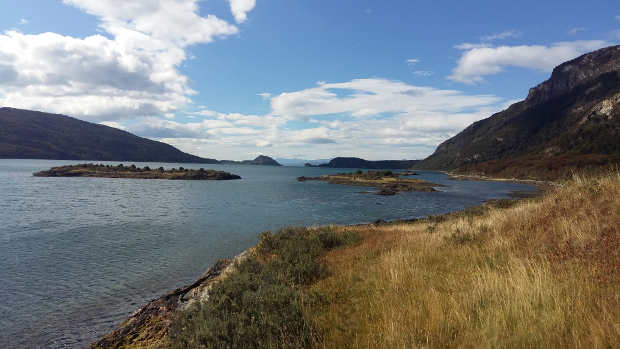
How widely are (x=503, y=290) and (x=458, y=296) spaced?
2.66 feet

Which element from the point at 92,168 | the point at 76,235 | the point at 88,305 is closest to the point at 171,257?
the point at 88,305

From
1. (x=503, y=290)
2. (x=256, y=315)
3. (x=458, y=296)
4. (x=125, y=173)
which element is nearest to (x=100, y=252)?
(x=256, y=315)

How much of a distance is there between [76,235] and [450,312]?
114 feet

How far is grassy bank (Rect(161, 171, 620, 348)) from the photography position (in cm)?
438

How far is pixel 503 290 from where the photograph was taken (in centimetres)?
546

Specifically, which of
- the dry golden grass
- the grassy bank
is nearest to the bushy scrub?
the grassy bank

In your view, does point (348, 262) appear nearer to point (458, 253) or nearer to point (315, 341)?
point (458, 253)

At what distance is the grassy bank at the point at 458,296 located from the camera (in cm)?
438

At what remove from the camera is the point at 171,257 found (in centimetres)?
2219

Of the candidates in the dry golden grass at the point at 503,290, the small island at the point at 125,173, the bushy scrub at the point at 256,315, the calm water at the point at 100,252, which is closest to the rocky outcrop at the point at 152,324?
the calm water at the point at 100,252

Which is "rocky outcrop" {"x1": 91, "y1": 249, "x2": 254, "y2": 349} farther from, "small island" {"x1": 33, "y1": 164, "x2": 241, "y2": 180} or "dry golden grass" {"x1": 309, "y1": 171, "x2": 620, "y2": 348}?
"small island" {"x1": 33, "y1": 164, "x2": 241, "y2": 180}

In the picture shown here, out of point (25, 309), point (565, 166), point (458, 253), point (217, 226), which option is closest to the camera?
point (458, 253)

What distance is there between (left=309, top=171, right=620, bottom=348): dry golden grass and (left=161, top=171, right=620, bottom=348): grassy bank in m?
0.02

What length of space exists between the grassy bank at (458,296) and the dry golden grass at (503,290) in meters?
0.02
